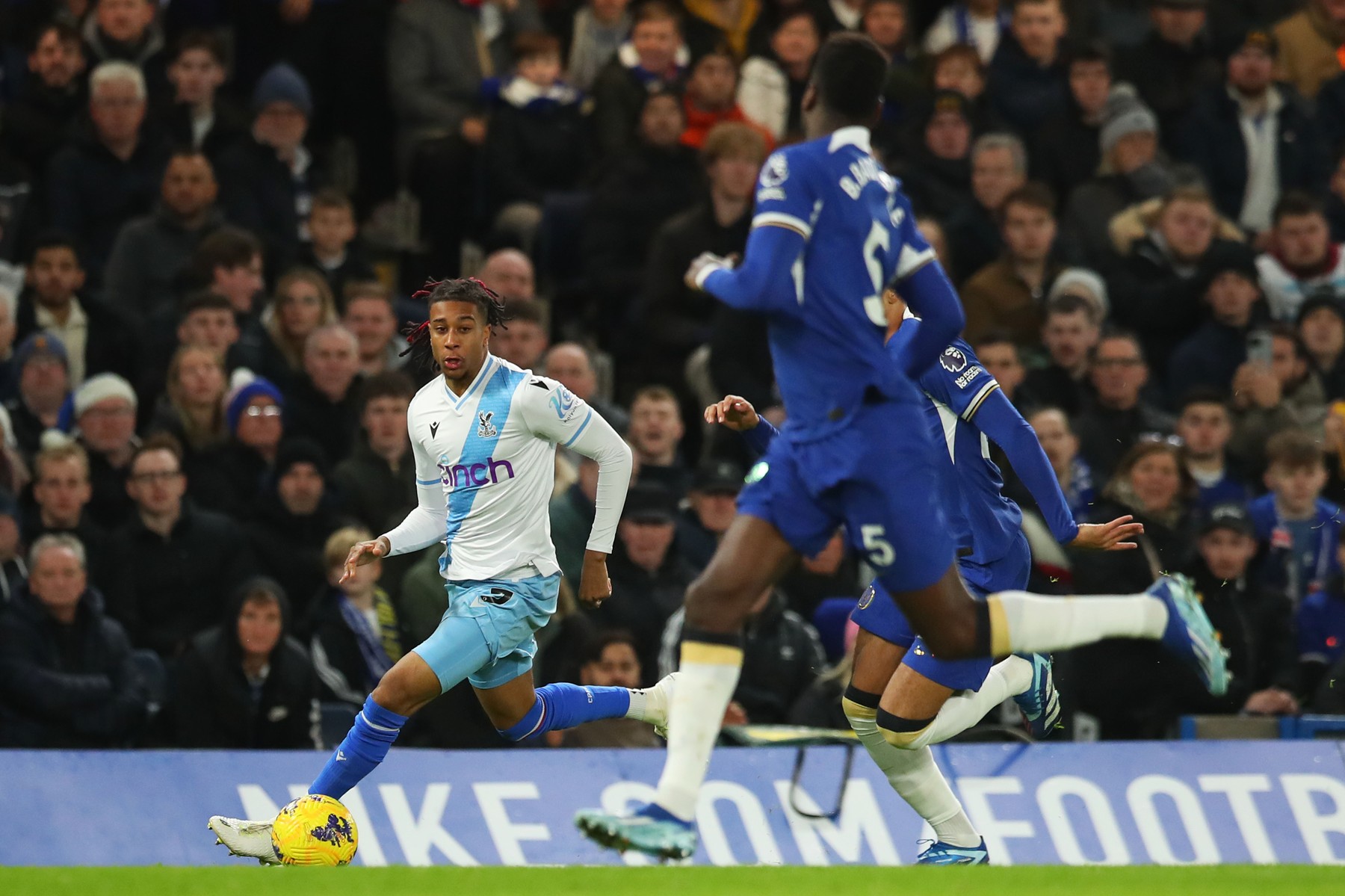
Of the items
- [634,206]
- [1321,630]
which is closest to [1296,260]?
[1321,630]

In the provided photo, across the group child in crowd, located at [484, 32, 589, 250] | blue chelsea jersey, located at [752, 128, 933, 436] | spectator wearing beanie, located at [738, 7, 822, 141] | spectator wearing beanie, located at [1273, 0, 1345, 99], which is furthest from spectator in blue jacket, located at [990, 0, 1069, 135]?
blue chelsea jersey, located at [752, 128, 933, 436]

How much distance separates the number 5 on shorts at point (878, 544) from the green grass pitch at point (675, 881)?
1069mm

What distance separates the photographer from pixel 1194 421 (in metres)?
12.9

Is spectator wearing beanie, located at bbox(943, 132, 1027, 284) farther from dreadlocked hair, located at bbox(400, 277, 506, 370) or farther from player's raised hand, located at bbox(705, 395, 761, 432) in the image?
player's raised hand, located at bbox(705, 395, 761, 432)

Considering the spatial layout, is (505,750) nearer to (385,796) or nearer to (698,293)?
(385,796)

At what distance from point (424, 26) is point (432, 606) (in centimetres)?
563

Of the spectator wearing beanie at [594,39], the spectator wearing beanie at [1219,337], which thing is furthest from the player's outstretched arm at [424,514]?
the spectator wearing beanie at [594,39]

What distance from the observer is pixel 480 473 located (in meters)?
8.77

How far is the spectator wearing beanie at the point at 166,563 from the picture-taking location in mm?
11820

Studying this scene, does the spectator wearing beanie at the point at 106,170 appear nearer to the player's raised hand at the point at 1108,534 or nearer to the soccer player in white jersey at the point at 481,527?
the soccer player in white jersey at the point at 481,527

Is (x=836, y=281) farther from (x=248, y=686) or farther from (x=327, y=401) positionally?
(x=327, y=401)

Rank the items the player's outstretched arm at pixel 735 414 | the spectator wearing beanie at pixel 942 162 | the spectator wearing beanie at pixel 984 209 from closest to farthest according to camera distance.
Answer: the player's outstretched arm at pixel 735 414, the spectator wearing beanie at pixel 984 209, the spectator wearing beanie at pixel 942 162

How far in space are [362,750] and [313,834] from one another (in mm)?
386

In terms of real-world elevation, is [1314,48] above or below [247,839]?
above
